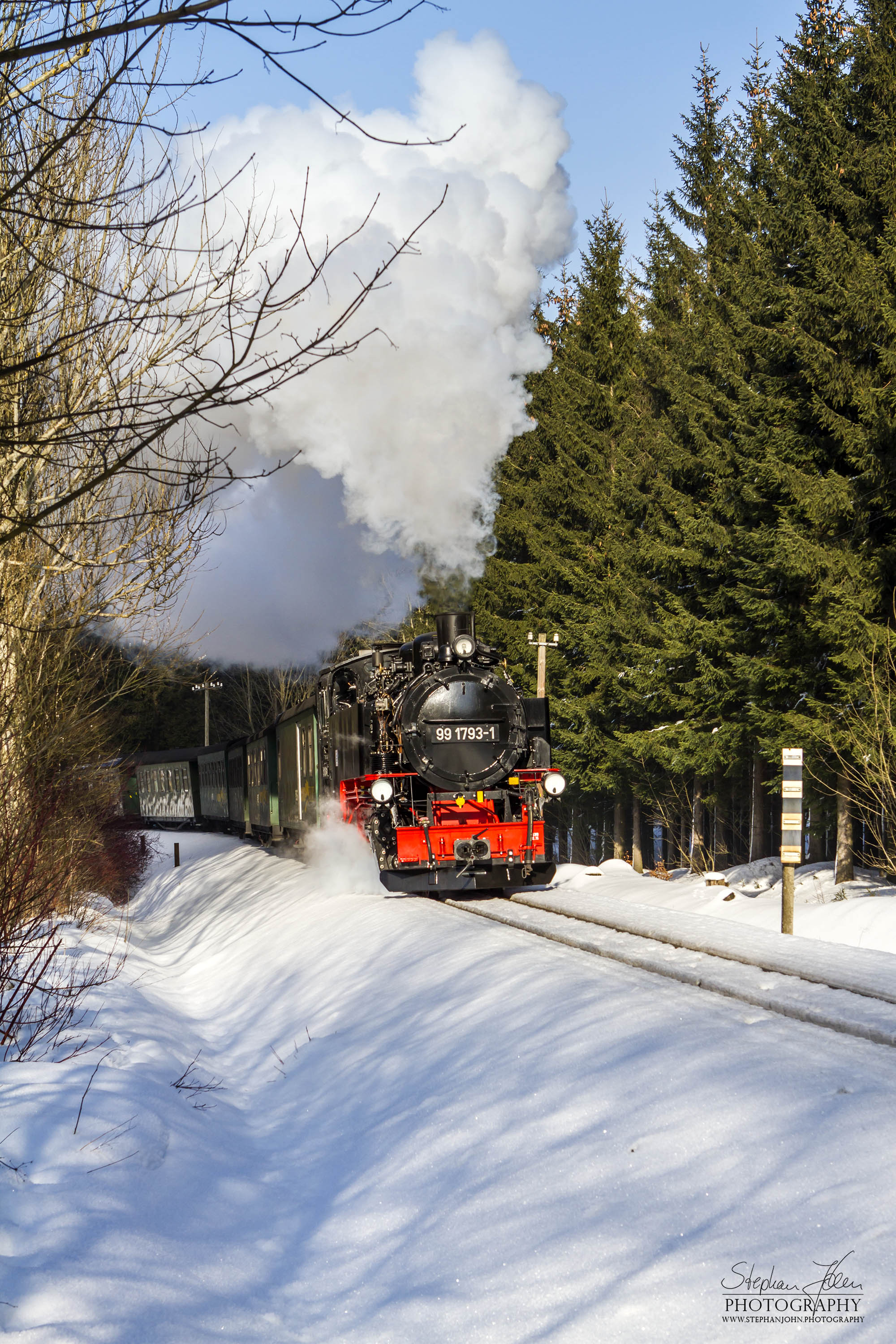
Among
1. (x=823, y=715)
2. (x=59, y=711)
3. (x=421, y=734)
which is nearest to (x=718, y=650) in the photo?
(x=823, y=715)

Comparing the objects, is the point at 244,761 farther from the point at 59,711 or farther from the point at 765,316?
the point at 765,316

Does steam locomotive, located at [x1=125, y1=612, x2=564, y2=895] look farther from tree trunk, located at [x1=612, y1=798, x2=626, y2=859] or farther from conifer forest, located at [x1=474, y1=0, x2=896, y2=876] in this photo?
tree trunk, located at [x1=612, y1=798, x2=626, y2=859]

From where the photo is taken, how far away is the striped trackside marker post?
10773mm

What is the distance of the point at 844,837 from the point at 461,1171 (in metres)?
11.7

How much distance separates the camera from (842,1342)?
332 cm

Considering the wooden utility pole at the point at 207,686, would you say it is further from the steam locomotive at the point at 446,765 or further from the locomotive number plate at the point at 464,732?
the locomotive number plate at the point at 464,732

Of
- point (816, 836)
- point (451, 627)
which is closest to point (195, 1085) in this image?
point (451, 627)

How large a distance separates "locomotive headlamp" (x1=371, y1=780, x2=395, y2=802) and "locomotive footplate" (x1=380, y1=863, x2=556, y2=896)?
86 cm

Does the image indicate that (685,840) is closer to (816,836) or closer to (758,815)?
(816,836)

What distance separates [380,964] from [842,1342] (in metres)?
6.31

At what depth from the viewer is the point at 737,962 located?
8.30m

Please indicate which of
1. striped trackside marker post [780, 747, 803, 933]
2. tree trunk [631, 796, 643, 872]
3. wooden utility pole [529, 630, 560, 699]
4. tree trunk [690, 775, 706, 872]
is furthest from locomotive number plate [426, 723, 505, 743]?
tree trunk [631, 796, 643, 872]

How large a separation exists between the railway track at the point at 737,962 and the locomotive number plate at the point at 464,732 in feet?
6.64

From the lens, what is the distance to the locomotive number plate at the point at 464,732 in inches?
511
